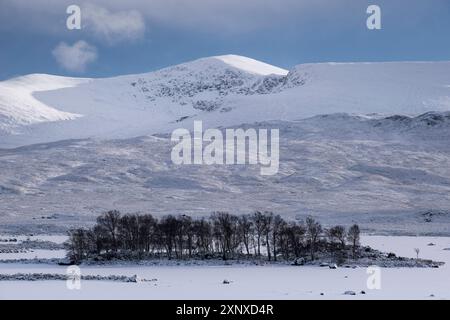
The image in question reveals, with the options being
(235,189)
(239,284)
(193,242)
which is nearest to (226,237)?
(193,242)

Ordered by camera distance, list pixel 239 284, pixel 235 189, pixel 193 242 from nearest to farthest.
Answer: pixel 239 284 → pixel 193 242 → pixel 235 189

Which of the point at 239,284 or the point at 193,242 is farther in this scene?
the point at 193,242

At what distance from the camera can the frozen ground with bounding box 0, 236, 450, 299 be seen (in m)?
37.0

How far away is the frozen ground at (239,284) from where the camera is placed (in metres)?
37.0

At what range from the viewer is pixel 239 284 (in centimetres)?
4278

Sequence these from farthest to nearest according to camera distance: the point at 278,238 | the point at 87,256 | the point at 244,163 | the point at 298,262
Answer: the point at 244,163 < the point at 278,238 < the point at 87,256 < the point at 298,262

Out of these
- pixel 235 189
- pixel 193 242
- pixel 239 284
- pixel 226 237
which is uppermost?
pixel 235 189

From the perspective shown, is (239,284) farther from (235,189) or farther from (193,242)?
(235,189)

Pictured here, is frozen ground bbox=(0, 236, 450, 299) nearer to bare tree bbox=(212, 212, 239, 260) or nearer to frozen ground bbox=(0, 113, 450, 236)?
bare tree bbox=(212, 212, 239, 260)

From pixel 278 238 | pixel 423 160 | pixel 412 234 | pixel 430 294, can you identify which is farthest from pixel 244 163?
pixel 430 294

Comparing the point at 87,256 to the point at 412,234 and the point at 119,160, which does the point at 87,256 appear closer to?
the point at 412,234

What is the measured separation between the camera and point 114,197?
5723 inches
